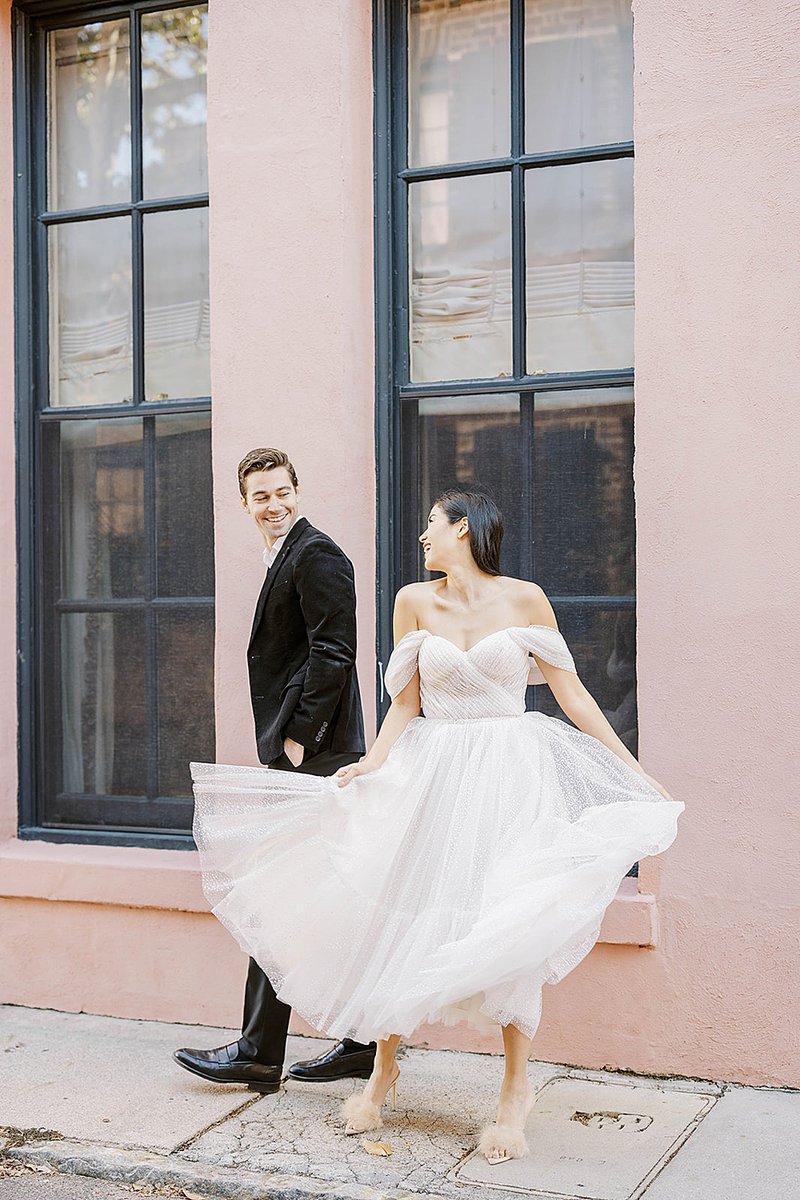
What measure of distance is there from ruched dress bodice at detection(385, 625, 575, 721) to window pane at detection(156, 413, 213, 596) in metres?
1.79

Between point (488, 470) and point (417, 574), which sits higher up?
point (488, 470)

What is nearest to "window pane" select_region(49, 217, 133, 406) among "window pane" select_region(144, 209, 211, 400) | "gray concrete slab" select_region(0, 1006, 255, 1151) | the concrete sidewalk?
"window pane" select_region(144, 209, 211, 400)

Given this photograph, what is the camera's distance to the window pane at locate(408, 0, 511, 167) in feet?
18.3

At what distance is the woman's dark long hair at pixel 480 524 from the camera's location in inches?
176

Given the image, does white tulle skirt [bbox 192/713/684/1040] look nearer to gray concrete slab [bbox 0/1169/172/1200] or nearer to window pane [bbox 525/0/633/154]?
gray concrete slab [bbox 0/1169/172/1200]

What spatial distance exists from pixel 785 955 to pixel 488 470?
2.18 meters

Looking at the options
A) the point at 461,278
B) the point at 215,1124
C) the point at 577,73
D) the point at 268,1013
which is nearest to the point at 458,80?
the point at 577,73

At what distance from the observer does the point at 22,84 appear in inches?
245

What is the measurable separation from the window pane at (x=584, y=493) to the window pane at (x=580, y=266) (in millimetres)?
175

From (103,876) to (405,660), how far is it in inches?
80.7

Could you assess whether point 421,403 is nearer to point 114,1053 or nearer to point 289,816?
point 289,816

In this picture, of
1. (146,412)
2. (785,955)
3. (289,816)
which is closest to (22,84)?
(146,412)

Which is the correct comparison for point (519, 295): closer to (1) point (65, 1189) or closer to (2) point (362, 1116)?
(2) point (362, 1116)

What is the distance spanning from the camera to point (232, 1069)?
4801mm
